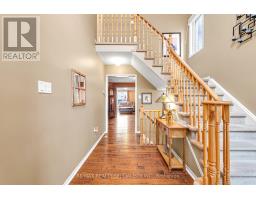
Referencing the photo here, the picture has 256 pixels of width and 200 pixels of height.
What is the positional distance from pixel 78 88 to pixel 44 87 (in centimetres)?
115

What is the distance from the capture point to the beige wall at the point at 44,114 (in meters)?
1.38

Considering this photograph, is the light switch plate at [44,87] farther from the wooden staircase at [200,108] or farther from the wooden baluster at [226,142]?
the wooden baluster at [226,142]

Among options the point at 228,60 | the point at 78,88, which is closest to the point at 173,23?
the point at 228,60

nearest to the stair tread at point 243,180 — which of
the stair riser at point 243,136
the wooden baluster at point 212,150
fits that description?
the wooden baluster at point 212,150

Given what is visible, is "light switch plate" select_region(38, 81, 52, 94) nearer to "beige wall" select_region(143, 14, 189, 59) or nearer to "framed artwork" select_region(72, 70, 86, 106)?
"framed artwork" select_region(72, 70, 86, 106)

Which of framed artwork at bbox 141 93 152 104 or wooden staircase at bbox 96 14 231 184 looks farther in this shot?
framed artwork at bbox 141 93 152 104

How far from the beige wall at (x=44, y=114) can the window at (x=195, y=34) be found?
3.69 meters

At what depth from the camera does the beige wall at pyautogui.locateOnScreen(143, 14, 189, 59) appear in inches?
234

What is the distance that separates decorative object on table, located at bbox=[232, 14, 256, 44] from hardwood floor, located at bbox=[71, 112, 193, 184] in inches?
104

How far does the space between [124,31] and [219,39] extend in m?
3.02

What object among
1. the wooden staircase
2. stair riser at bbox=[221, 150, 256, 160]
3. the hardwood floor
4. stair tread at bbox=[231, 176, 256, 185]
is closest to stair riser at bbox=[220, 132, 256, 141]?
the wooden staircase

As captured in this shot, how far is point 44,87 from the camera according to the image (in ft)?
6.01
